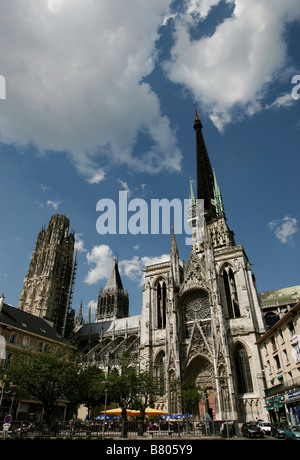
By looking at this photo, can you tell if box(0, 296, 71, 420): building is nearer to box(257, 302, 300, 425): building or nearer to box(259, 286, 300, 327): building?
box(257, 302, 300, 425): building

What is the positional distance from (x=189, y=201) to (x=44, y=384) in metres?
54.8

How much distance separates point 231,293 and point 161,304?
959cm

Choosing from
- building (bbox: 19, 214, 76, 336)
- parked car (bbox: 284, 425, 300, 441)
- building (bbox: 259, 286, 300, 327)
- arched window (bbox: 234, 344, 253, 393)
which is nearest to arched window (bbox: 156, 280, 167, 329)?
arched window (bbox: 234, 344, 253, 393)

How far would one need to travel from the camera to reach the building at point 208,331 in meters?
29.8

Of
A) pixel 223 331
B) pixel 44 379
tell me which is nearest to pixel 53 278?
pixel 223 331

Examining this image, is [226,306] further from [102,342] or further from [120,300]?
[120,300]

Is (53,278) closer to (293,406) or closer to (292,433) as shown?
(293,406)

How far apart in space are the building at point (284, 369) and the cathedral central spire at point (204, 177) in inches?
1581

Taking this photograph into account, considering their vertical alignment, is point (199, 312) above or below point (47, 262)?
below

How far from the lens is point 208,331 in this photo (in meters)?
35.2

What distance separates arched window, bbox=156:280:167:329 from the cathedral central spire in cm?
2763

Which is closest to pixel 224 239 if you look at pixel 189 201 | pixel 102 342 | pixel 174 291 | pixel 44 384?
pixel 189 201

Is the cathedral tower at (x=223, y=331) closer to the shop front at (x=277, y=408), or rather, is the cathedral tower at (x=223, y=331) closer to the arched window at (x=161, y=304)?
the shop front at (x=277, y=408)
